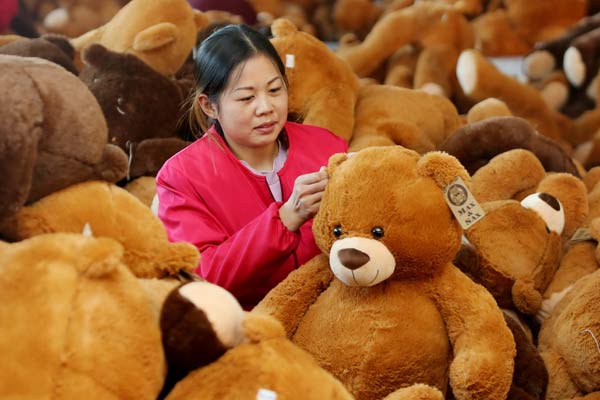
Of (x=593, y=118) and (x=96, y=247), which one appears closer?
(x=96, y=247)

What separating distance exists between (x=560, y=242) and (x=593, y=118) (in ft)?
3.42

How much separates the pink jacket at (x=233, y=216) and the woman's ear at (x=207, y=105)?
0.03 m

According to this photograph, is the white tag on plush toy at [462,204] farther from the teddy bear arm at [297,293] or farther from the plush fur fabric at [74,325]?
the plush fur fabric at [74,325]

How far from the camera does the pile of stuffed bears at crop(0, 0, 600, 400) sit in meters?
0.70

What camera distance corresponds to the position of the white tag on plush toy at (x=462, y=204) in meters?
1.04

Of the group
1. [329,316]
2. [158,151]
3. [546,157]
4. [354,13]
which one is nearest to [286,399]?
[329,316]

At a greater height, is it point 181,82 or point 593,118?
point 181,82

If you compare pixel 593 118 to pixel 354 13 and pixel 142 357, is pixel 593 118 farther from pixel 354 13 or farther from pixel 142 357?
pixel 142 357

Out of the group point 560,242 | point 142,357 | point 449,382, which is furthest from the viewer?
point 560,242

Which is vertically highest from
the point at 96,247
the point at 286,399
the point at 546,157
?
the point at 96,247

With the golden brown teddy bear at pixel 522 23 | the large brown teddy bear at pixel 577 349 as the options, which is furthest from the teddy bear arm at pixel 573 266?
the golden brown teddy bear at pixel 522 23

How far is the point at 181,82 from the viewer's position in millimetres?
1869

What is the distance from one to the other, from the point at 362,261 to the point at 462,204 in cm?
15

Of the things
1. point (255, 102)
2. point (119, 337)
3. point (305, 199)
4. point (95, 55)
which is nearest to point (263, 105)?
point (255, 102)
